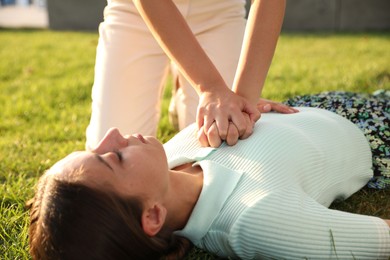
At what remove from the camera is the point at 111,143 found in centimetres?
165

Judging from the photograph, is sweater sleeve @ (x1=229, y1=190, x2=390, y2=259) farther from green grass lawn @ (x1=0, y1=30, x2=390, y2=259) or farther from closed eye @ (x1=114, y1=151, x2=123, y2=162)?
closed eye @ (x1=114, y1=151, x2=123, y2=162)

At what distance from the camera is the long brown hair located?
4.67ft

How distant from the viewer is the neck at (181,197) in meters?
1.66

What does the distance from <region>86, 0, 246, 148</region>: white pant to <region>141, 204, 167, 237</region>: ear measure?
118cm

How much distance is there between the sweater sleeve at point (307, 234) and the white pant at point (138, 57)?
1.26m

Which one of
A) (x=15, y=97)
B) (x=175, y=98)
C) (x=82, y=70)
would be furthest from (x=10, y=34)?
(x=175, y=98)

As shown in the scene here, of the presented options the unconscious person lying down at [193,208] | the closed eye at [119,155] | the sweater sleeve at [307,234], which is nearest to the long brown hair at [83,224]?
the unconscious person lying down at [193,208]

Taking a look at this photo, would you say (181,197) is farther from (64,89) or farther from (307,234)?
(64,89)

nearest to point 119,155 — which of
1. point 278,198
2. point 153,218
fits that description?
point 153,218

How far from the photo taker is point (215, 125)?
1.85m

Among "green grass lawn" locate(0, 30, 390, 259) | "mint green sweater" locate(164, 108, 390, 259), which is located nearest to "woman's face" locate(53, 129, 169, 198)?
"mint green sweater" locate(164, 108, 390, 259)

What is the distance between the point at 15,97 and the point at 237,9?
2002 millimetres

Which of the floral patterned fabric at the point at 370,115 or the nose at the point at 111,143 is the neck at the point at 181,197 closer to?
the nose at the point at 111,143

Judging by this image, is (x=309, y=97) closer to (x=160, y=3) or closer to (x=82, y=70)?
(x=160, y=3)
